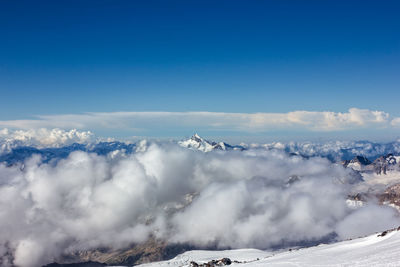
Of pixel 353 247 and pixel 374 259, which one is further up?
pixel 374 259

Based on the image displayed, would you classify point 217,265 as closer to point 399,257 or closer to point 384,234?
point 384,234

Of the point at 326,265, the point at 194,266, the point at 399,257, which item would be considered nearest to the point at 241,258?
the point at 194,266

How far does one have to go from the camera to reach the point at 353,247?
7088cm

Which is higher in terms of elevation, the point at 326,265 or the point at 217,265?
the point at 326,265

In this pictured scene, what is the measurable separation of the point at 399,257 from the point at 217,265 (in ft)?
182

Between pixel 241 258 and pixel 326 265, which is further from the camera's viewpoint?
pixel 241 258

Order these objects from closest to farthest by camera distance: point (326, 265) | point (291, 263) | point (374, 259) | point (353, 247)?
1. point (374, 259)
2. point (326, 265)
3. point (291, 263)
4. point (353, 247)

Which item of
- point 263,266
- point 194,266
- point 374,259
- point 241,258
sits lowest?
point 241,258

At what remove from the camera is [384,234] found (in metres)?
75.5

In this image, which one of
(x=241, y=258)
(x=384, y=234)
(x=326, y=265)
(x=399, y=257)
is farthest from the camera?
(x=241, y=258)

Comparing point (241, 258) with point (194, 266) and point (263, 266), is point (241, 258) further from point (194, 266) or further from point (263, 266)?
point (263, 266)

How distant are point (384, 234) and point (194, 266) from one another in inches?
2136

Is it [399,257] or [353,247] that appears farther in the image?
[353,247]

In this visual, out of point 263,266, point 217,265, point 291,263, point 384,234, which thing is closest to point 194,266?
point 217,265
